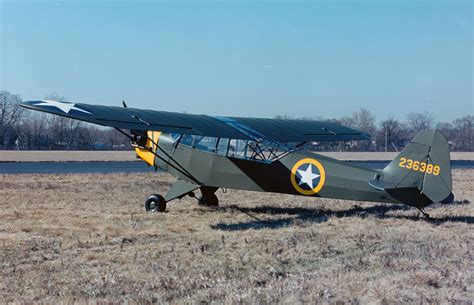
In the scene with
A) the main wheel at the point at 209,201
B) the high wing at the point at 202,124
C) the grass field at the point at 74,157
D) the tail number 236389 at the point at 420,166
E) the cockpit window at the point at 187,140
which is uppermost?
the high wing at the point at 202,124

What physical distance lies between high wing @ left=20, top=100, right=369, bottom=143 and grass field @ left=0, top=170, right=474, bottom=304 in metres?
1.71

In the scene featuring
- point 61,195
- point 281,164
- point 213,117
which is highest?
point 213,117

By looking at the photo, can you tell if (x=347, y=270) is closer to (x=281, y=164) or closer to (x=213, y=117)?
(x=281, y=164)

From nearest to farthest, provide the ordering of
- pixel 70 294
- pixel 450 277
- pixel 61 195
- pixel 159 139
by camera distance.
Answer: pixel 70 294 → pixel 450 277 → pixel 159 139 → pixel 61 195

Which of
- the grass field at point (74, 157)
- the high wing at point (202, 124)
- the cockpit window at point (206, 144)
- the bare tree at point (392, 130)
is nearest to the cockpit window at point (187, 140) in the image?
the cockpit window at point (206, 144)

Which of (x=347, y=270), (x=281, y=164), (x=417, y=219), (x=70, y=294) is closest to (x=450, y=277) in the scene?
(x=347, y=270)

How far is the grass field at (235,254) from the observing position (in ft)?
15.2

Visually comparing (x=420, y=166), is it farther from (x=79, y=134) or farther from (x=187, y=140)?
(x=79, y=134)

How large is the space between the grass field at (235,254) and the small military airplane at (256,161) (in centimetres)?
56

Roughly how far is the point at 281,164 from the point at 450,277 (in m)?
5.16

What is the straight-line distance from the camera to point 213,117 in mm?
11406

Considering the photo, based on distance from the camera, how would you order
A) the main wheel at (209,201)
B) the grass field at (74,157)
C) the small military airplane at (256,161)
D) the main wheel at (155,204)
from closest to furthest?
the small military airplane at (256,161)
the main wheel at (155,204)
the main wheel at (209,201)
the grass field at (74,157)

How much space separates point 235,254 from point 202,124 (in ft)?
13.5

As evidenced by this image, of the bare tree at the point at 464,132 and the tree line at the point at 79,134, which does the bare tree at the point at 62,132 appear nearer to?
the tree line at the point at 79,134
